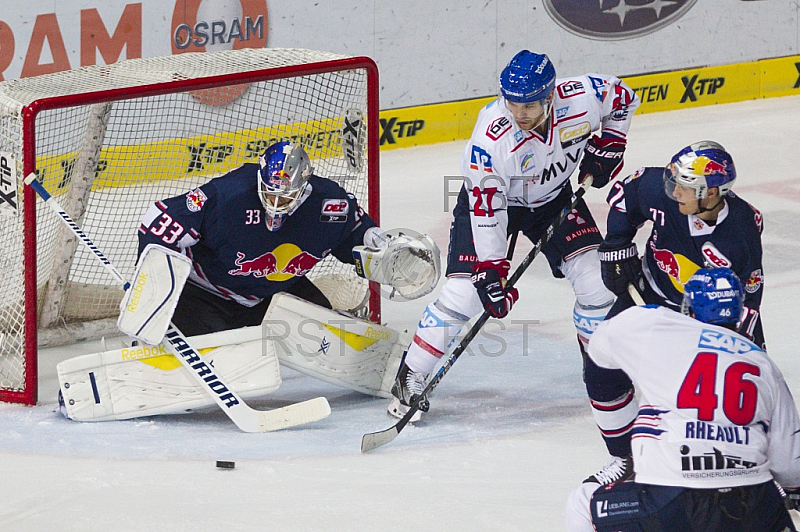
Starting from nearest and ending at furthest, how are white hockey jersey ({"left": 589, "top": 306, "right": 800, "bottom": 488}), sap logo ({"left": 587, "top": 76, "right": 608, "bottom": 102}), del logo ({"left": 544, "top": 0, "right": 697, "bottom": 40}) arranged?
white hockey jersey ({"left": 589, "top": 306, "right": 800, "bottom": 488})
sap logo ({"left": 587, "top": 76, "right": 608, "bottom": 102})
del logo ({"left": 544, "top": 0, "right": 697, "bottom": 40})

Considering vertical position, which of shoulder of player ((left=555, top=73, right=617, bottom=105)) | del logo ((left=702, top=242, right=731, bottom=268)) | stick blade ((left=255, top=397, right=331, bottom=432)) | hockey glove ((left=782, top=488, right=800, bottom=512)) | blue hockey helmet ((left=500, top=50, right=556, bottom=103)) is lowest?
stick blade ((left=255, top=397, right=331, bottom=432))

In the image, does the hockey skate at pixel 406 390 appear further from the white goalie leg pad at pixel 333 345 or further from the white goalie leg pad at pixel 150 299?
the white goalie leg pad at pixel 150 299

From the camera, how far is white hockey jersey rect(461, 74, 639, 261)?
372 cm

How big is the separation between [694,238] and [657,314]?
89 cm

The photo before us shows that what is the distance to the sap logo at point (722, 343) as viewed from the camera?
2.39 metres

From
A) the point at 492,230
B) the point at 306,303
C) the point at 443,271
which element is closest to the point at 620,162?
the point at 492,230

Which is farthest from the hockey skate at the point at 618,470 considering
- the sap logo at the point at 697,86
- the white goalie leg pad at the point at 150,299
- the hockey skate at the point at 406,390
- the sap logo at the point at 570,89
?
the sap logo at the point at 697,86

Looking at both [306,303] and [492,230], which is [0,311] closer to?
[306,303]

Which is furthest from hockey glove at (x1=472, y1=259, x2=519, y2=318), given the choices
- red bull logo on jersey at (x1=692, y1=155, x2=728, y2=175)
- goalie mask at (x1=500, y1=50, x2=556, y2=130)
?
red bull logo on jersey at (x1=692, y1=155, x2=728, y2=175)

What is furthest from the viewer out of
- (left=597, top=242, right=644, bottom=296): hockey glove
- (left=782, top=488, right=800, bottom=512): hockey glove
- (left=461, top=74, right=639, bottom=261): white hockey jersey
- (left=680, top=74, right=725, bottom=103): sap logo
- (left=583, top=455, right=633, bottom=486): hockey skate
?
(left=680, top=74, right=725, bottom=103): sap logo

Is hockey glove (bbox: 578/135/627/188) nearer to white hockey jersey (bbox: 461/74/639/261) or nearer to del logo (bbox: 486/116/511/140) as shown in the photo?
white hockey jersey (bbox: 461/74/639/261)

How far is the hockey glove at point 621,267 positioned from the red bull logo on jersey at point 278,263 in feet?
3.32

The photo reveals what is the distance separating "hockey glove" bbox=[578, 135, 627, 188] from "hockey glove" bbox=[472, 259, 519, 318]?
547 mm

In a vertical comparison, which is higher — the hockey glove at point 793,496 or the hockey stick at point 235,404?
the hockey glove at point 793,496
